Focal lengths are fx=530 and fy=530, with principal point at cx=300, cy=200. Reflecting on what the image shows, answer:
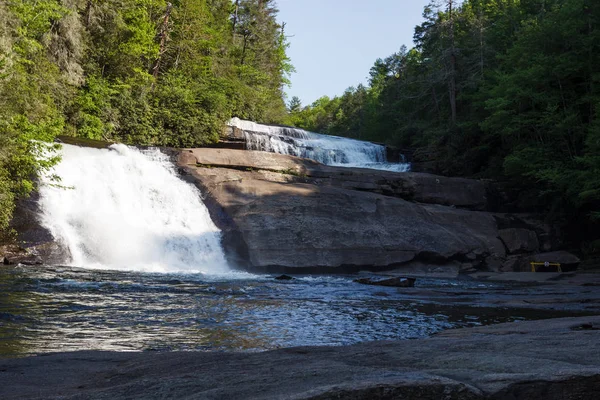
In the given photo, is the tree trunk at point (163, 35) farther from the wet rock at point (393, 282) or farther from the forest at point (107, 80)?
the wet rock at point (393, 282)

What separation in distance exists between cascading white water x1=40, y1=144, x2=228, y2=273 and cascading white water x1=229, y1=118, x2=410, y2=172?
896cm

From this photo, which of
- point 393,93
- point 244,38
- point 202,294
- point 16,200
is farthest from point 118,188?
point 393,93

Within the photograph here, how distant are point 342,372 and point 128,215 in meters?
17.6

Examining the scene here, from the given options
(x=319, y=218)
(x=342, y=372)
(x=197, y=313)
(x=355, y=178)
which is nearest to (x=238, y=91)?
(x=355, y=178)

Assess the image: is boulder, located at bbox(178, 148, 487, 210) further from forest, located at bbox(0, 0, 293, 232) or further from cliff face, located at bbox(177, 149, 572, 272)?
forest, located at bbox(0, 0, 293, 232)

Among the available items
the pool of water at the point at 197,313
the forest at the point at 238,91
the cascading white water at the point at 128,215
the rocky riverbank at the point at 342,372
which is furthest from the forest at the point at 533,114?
the rocky riverbank at the point at 342,372

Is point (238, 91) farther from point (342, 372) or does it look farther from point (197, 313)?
point (342, 372)

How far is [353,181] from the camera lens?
2517cm

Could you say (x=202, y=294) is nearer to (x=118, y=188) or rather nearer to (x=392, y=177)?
(x=118, y=188)

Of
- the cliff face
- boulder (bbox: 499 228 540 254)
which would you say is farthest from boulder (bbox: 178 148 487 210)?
boulder (bbox: 499 228 540 254)

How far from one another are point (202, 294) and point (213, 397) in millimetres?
9032

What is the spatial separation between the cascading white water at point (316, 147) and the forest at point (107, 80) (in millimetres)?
2268

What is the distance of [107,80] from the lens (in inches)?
1179

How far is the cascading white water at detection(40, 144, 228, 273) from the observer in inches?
694
